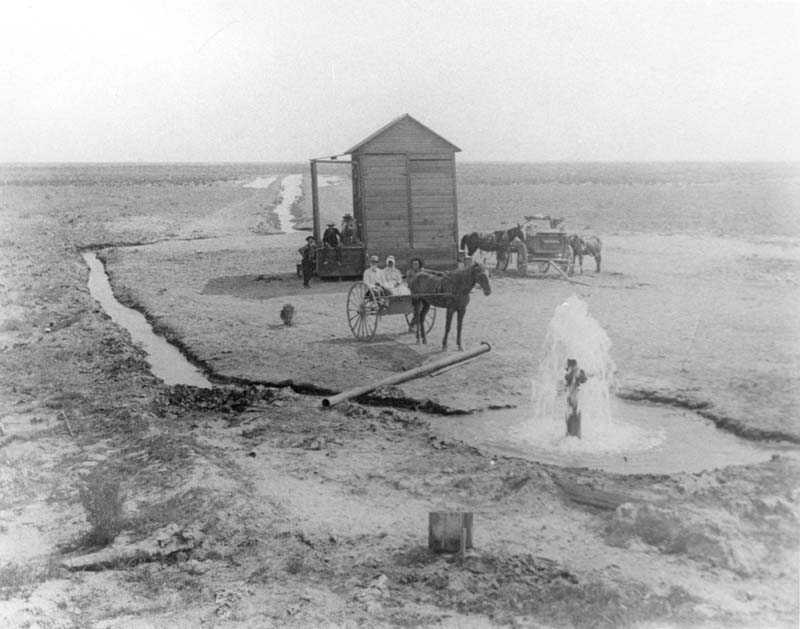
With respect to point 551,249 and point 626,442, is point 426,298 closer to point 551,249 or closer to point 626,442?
point 626,442

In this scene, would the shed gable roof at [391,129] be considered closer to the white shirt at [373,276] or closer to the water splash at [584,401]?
the white shirt at [373,276]

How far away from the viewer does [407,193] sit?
2311cm

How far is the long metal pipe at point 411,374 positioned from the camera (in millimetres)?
11102

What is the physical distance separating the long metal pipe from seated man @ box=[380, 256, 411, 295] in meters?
1.94

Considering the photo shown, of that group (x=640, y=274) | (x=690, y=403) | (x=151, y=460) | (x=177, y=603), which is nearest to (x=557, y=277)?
(x=640, y=274)

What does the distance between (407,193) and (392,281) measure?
27.6 ft

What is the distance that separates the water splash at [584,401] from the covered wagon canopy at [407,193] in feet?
39.5

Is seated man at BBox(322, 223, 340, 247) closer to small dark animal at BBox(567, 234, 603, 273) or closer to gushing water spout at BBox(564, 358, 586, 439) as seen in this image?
small dark animal at BBox(567, 234, 603, 273)

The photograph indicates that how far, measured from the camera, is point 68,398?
11867 mm

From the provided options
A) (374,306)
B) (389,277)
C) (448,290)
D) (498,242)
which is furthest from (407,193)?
(448,290)

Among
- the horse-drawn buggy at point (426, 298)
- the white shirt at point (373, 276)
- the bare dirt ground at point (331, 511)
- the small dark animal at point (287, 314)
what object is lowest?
the bare dirt ground at point (331, 511)

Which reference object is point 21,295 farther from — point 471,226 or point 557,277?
point 471,226

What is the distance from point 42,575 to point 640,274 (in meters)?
19.5

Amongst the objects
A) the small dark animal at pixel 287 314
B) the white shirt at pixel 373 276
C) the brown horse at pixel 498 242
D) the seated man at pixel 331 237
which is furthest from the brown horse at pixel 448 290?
the brown horse at pixel 498 242
